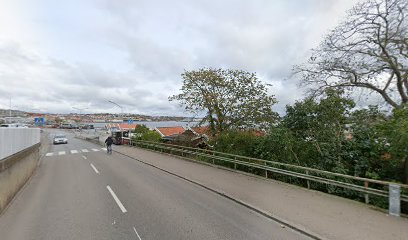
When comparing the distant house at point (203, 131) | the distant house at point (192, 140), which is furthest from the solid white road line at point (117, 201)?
the distant house at point (203, 131)

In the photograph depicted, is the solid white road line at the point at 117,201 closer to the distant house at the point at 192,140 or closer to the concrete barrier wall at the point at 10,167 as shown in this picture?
the concrete barrier wall at the point at 10,167

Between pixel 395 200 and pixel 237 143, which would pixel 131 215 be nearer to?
pixel 395 200

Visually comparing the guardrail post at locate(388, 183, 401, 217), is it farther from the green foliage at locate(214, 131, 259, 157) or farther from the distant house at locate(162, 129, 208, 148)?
the distant house at locate(162, 129, 208, 148)

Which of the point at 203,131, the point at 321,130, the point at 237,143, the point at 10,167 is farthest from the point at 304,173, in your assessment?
the point at 203,131

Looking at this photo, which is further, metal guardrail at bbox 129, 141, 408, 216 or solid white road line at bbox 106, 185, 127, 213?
solid white road line at bbox 106, 185, 127, 213

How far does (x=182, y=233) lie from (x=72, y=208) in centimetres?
385

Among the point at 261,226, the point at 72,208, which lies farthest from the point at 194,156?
the point at 261,226

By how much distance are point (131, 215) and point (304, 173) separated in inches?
276

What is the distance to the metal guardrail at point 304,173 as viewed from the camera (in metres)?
6.39

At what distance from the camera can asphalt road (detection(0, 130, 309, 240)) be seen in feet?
18.2

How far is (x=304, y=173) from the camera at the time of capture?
10531 mm

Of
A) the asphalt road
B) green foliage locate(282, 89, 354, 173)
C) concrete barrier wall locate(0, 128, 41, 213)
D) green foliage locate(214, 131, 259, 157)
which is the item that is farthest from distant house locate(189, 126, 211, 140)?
concrete barrier wall locate(0, 128, 41, 213)

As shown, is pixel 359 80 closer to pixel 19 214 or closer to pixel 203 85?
pixel 203 85

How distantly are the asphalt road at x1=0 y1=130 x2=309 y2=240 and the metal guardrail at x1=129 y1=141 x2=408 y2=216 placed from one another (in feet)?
9.34
